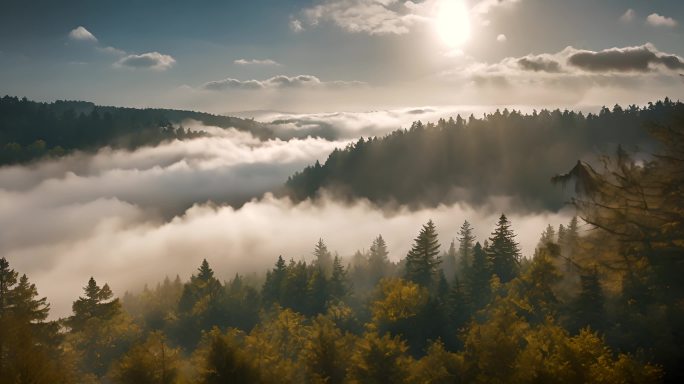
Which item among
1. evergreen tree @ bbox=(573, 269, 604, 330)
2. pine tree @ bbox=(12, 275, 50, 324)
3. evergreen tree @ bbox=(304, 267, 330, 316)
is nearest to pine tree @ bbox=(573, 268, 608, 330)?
evergreen tree @ bbox=(573, 269, 604, 330)

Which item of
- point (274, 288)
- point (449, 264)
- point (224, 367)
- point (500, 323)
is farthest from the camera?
point (449, 264)

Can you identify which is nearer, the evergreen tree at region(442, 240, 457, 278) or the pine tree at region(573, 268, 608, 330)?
the pine tree at region(573, 268, 608, 330)

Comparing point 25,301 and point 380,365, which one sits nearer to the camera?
point 380,365

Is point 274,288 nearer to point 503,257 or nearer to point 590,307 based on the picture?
point 503,257

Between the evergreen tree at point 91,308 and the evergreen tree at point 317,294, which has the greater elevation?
the evergreen tree at point 91,308

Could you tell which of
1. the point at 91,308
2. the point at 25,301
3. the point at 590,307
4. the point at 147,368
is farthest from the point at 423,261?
the point at 25,301

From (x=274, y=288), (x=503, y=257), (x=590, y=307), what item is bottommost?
(x=274, y=288)

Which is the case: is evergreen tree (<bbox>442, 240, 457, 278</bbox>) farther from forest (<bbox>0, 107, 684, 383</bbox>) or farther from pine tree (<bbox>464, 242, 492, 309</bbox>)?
pine tree (<bbox>464, 242, 492, 309</bbox>)

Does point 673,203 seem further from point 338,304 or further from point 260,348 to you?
point 338,304

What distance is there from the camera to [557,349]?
23656 millimetres

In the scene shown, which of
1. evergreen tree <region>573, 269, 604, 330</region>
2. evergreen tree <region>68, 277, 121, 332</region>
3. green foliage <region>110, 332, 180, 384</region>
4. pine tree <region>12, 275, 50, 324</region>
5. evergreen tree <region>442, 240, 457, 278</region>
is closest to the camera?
green foliage <region>110, 332, 180, 384</region>

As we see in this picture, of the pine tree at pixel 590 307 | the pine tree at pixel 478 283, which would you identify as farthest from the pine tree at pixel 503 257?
the pine tree at pixel 590 307

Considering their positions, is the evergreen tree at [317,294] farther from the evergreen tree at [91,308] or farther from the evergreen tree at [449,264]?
the evergreen tree at [449,264]

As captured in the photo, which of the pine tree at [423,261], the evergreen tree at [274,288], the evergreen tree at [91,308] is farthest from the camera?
the evergreen tree at [274,288]
